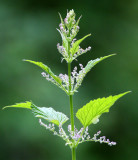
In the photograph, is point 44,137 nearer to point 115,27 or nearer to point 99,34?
point 99,34

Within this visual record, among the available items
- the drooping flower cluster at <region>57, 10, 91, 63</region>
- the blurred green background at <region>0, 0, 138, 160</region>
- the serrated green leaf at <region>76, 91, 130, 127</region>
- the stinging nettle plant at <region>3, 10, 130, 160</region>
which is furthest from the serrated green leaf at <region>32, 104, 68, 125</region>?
the blurred green background at <region>0, 0, 138, 160</region>

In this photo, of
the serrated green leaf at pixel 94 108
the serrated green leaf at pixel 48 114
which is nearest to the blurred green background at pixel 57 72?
the serrated green leaf at pixel 48 114

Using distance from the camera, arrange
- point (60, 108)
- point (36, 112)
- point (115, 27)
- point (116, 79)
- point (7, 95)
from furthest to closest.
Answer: point (115, 27)
point (116, 79)
point (7, 95)
point (60, 108)
point (36, 112)

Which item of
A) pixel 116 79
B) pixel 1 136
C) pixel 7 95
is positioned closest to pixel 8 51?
pixel 7 95

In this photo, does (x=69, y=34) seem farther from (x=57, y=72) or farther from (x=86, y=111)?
(x=57, y=72)

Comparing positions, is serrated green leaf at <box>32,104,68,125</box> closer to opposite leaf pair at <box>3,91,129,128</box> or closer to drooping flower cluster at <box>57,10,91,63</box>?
opposite leaf pair at <box>3,91,129,128</box>

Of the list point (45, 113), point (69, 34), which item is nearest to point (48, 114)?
point (45, 113)
